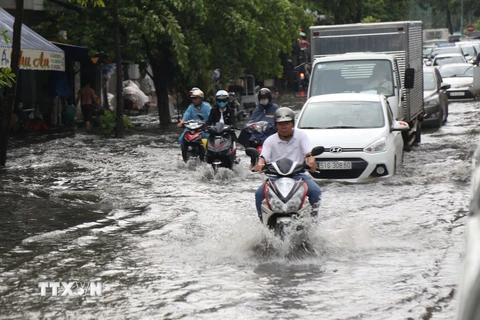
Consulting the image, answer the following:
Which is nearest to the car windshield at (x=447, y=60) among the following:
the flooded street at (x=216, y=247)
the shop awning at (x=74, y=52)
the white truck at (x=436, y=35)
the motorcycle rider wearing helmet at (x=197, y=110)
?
the shop awning at (x=74, y=52)

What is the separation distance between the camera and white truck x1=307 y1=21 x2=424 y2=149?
1970 centimetres

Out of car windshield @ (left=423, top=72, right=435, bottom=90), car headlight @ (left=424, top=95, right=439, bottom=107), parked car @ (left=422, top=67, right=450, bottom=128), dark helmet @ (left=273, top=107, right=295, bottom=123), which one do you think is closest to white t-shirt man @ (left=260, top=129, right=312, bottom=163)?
dark helmet @ (left=273, top=107, right=295, bottom=123)

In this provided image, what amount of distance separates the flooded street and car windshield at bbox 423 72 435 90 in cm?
970

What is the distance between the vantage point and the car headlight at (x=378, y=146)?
1522 centimetres

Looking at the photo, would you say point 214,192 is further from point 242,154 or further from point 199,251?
point 242,154

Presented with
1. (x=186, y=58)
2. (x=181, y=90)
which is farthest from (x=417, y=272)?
(x=181, y=90)

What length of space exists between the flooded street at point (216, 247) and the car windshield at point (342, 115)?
1148mm

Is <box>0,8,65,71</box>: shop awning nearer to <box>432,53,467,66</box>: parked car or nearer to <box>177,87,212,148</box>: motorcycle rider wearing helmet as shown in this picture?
<box>177,87,212,148</box>: motorcycle rider wearing helmet

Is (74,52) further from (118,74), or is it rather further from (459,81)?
(459,81)

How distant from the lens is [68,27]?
27.8m

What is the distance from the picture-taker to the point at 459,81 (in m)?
36.8

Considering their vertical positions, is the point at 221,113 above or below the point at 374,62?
below

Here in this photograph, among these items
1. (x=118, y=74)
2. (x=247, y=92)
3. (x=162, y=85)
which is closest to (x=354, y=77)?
(x=118, y=74)

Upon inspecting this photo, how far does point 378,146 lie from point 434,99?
11.6 metres
